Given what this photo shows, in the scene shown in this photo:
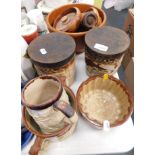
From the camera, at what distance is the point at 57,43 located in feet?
1.76

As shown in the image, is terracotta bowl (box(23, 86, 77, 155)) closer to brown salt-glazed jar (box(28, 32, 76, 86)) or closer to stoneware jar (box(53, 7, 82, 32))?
brown salt-glazed jar (box(28, 32, 76, 86))

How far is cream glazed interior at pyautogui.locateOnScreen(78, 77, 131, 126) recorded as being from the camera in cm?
54

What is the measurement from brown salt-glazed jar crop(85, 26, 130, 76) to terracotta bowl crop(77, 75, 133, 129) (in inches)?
1.2

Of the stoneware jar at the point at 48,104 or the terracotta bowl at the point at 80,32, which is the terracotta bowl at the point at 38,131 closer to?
the stoneware jar at the point at 48,104

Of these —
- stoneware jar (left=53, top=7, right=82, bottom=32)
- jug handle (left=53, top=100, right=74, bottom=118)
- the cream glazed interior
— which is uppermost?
stoneware jar (left=53, top=7, right=82, bottom=32)

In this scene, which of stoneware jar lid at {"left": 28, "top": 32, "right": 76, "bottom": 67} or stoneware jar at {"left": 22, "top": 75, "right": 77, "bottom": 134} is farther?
stoneware jar lid at {"left": 28, "top": 32, "right": 76, "bottom": 67}

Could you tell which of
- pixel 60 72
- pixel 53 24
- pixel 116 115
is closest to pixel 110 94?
pixel 116 115

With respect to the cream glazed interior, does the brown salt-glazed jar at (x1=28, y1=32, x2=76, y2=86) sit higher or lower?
higher

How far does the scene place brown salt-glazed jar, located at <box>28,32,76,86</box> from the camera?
1.63 feet

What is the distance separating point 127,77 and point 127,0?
73 cm

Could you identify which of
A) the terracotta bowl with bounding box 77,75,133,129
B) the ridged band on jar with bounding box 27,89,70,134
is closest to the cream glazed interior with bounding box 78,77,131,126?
the terracotta bowl with bounding box 77,75,133,129

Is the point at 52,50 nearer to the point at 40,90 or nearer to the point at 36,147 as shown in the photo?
the point at 40,90

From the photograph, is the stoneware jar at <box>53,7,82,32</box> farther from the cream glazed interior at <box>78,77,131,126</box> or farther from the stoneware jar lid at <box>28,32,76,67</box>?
the cream glazed interior at <box>78,77,131,126</box>

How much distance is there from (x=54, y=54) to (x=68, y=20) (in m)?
0.16
